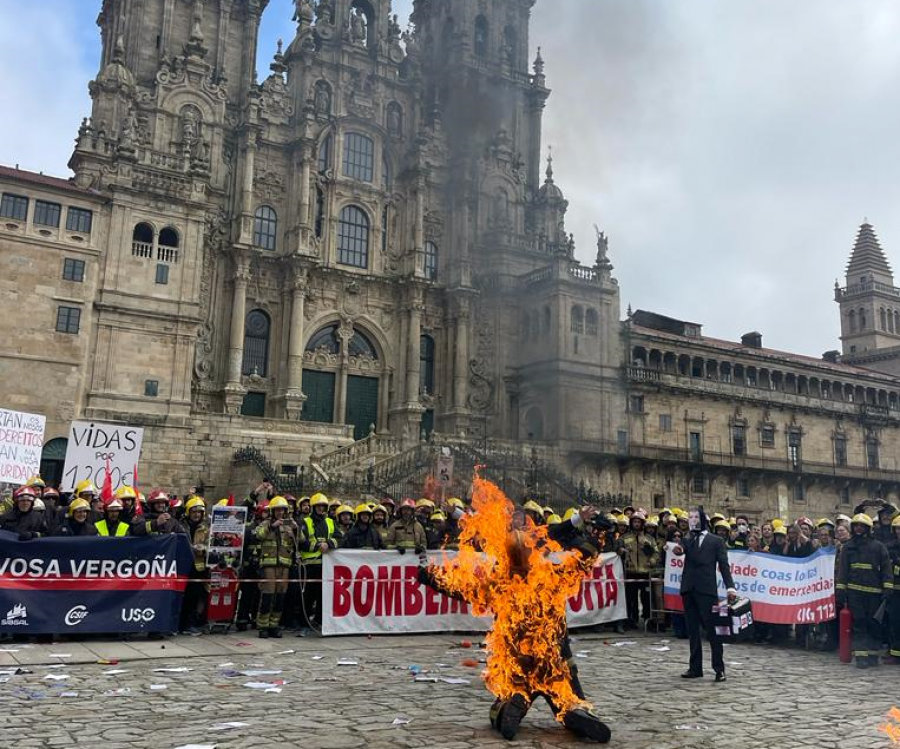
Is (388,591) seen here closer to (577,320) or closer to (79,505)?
(79,505)

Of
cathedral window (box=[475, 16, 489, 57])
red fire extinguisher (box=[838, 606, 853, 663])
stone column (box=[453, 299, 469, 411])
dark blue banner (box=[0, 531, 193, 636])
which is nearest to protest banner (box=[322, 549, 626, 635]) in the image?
dark blue banner (box=[0, 531, 193, 636])

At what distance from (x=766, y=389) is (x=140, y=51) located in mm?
40879

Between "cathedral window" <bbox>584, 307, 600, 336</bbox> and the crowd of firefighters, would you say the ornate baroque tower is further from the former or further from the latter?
the crowd of firefighters

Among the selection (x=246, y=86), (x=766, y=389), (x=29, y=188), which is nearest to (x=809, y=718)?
(x=29, y=188)

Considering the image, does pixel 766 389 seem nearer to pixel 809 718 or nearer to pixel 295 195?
pixel 295 195

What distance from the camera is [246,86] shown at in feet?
140

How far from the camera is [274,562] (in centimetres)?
1397

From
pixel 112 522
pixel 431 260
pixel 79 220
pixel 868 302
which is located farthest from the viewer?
pixel 868 302

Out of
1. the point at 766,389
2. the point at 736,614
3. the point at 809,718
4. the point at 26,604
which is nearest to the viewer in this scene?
the point at 809,718

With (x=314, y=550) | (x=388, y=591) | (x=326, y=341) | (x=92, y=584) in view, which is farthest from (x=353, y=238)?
(x=92, y=584)

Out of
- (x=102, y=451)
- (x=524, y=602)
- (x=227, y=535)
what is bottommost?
(x=524, y=602)

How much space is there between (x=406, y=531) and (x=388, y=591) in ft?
4.40

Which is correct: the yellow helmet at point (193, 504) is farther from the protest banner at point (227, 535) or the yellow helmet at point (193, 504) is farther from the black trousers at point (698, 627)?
the black trousers at point (698, 627)

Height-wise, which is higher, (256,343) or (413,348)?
(413,348)
